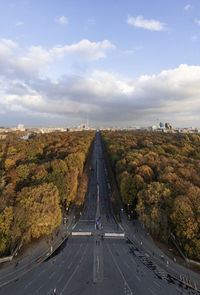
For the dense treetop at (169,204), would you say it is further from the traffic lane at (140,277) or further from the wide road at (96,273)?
the wide road at (96,273)

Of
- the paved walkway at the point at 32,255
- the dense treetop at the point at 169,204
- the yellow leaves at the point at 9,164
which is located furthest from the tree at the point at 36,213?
the yellow leaves at the point at 9,164

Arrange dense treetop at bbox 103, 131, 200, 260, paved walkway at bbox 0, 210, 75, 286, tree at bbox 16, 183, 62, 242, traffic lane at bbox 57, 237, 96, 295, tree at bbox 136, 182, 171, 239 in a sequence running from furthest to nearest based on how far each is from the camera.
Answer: tree at bbox 136, 182, 171, 239 → tree at bbox 16, 183, 62, 242 → dense treetop at bbox 103, 131, 200, 260 → paved walkway at bbox 0, 210, 75, 286 → traffic lane at bbox 57, 237, 96, 295

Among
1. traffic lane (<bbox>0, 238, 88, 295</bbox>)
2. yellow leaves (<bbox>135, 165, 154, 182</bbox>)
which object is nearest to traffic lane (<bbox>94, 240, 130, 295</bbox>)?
traffic lane (<bbox>0, 238, 88, 295</bbox>)

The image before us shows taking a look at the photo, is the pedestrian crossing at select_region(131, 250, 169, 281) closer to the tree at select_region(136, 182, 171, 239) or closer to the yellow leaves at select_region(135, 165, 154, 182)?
the tree at select_region(136, 182, 171, 239)

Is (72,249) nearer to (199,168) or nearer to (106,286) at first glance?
(106,286)

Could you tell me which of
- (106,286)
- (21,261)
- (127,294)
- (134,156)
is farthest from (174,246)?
(134,156)

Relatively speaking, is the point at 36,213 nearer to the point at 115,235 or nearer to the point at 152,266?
the point at 115,235

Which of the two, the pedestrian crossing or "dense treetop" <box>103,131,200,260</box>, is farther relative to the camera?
"dense treetop" <box>103,131,200,260</box>

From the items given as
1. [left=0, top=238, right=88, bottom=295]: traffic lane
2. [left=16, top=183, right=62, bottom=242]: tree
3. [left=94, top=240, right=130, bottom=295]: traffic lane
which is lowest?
[left=0, top=238, right=88, bottom=295]: traffic lane

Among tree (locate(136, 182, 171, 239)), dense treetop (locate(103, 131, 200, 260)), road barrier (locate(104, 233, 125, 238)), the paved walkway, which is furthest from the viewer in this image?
road barrier (locate(104, 233, 125, 238))
